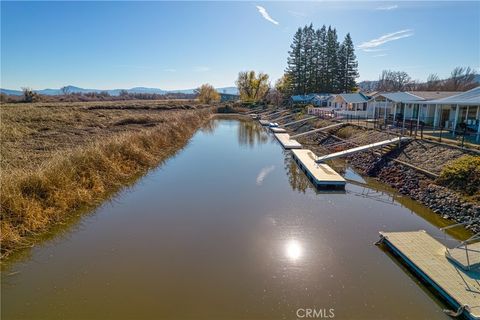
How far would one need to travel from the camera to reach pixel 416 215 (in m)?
10.1

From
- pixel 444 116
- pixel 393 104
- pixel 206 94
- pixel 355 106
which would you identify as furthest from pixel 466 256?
pixel 206 94

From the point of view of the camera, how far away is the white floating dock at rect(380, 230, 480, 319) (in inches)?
A: 218

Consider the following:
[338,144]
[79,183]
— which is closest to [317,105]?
[338,144]

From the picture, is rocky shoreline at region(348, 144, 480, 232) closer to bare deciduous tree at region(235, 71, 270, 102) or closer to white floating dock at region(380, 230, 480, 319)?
white floating dock at region(380, 230, 480, 319)

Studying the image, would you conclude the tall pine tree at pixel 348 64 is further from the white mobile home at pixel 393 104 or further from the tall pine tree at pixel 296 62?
the white mobile home at pixel 393 104

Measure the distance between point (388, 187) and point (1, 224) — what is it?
1426 cm

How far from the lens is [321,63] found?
57.7 m

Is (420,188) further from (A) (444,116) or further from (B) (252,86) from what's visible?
(B) (252,86)

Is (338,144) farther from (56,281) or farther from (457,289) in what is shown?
(56,281)

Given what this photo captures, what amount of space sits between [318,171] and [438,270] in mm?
8713

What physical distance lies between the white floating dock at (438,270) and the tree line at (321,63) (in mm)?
53545

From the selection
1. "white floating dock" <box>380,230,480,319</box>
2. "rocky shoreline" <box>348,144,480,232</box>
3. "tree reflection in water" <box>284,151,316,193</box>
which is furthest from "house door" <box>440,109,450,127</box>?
"white floating dock" <box>380,230,480,319</box>

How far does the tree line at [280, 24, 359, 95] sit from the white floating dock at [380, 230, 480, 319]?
176 feet

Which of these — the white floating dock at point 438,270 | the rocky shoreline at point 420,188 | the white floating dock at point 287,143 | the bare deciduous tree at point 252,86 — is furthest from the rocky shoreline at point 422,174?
the bare deciduous tree at point 252,86
